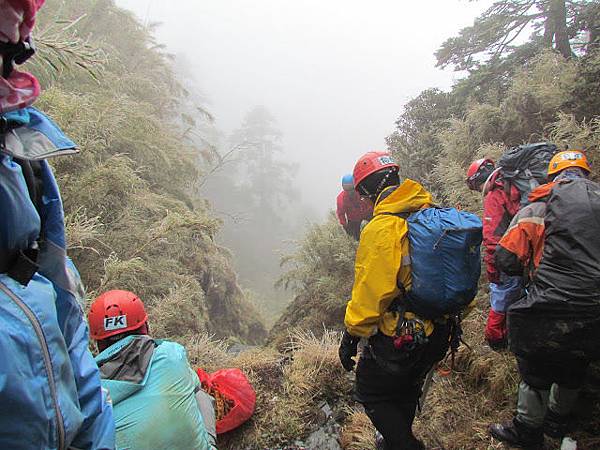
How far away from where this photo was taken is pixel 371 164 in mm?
2947

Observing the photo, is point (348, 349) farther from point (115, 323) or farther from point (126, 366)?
point (115, 323)

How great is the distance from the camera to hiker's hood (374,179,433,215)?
2621 mm

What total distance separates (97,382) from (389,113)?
114266 millimetres

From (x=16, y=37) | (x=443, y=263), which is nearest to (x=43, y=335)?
(x=16, y=37)

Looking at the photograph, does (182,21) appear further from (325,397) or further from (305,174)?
(325,397)

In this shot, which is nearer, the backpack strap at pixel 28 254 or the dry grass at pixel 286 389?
the backpack strap at pixel 28 254

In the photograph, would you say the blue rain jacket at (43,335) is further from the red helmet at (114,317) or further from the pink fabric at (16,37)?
the red helmet at (114,317)

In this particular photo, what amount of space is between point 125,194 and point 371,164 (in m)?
5.31

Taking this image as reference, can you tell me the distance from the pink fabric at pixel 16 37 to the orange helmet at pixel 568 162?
3422mm

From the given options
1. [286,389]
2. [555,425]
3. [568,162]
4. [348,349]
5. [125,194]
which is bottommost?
[286,389]

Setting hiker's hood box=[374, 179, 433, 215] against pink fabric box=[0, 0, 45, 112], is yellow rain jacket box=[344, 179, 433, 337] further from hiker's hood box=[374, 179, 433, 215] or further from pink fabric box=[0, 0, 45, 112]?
pink fabric box=[0, 0, 45, 112]

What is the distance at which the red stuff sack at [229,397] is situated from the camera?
407 cm

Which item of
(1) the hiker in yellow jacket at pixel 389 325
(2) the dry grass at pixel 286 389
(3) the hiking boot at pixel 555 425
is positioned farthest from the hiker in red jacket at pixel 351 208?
(3) the hiking boot at pixel 555 425

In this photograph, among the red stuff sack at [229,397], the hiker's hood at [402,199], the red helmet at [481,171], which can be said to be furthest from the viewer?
the red helmet at [481,171]
